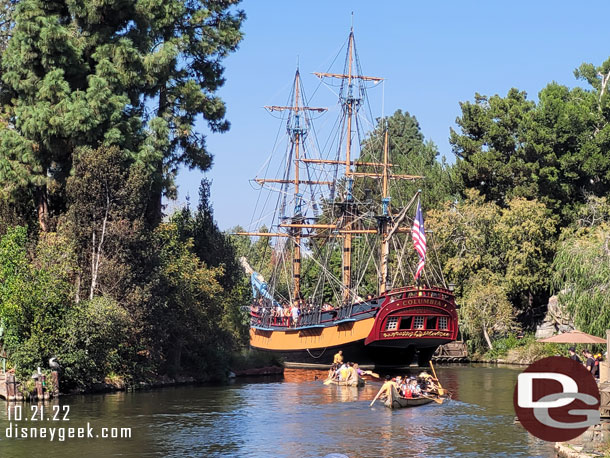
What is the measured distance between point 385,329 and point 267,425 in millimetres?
20831

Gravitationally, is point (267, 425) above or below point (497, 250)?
below

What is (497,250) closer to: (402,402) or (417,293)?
(417,293)

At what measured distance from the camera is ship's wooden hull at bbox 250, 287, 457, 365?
53.5 meters

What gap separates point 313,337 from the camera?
61.0m

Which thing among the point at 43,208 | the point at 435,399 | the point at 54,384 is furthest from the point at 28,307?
the point at 435,399

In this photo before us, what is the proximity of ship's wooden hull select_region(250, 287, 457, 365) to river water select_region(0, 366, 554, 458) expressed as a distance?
9.33 metres

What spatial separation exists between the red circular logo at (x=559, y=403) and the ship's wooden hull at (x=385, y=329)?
15.4 m

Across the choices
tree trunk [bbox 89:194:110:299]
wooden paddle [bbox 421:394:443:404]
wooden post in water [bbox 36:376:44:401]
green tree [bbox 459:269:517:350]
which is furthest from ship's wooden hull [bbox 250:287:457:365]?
wooden post in water [bbox 36:376:44:401]

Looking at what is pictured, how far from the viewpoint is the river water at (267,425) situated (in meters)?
28.6

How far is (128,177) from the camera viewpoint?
44.1 metres

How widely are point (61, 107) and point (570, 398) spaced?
25539mm

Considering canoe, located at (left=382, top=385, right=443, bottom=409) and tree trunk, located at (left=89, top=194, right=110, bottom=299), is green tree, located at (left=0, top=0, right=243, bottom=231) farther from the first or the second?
canoe, located at (left=382, top=385, right=443, bottom=409)

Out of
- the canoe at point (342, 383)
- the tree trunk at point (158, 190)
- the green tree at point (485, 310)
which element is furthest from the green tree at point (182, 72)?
the green tree at point (485, 310)

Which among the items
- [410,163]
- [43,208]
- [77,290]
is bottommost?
[77,290]
